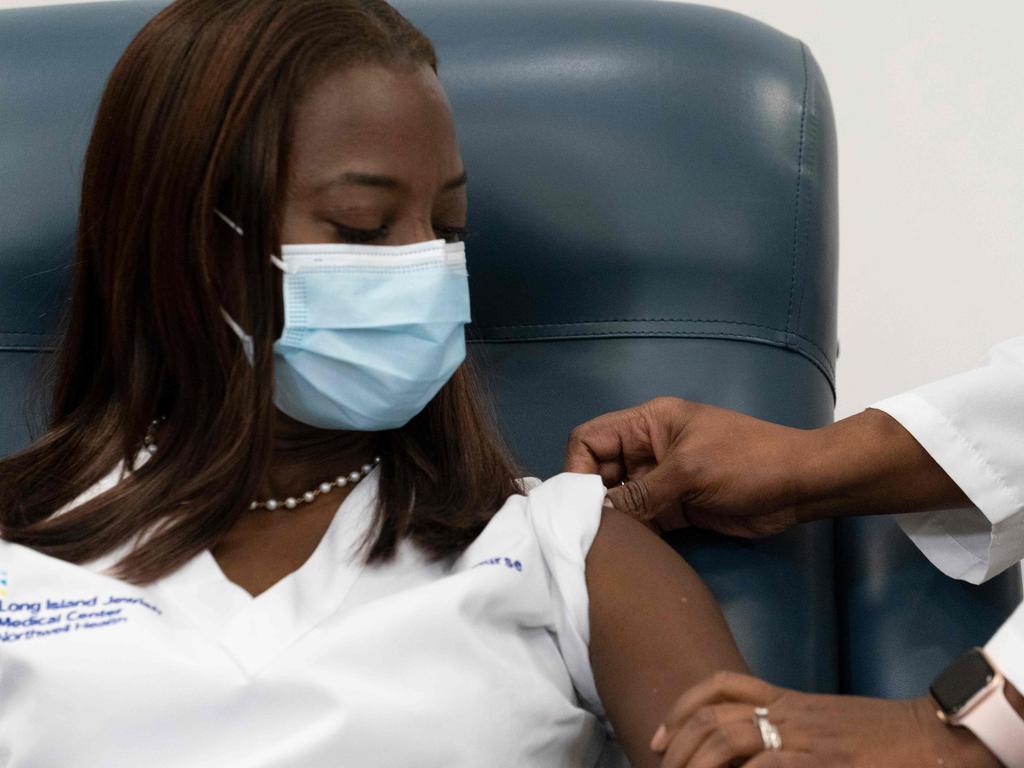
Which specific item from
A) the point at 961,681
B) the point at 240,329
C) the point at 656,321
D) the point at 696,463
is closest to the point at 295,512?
the point at 240,329

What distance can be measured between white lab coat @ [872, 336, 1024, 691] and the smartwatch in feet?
1.00

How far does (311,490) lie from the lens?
1.48 metres

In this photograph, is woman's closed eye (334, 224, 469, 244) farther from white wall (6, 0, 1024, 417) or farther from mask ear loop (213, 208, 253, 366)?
white wall (6, 0, 1024, 417)

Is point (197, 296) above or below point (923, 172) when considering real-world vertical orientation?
above

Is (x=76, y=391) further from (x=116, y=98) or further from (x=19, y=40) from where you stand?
(x=19, y=40)

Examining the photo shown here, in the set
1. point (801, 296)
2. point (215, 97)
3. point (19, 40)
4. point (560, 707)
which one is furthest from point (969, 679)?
point (19, 40)

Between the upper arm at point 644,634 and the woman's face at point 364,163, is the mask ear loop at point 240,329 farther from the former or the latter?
the upper arm at point 644,634

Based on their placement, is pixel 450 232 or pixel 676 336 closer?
pixel 450 232

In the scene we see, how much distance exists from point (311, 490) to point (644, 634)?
379 mm

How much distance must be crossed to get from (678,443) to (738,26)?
587 mm

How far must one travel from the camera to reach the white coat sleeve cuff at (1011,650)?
124 cm

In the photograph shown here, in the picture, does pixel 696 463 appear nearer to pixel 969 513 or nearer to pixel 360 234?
pixel 969 513

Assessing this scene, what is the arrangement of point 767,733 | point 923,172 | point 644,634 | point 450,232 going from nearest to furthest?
1. point 767,733
2. point 644,634
3. point 450,232
4. point 923,172

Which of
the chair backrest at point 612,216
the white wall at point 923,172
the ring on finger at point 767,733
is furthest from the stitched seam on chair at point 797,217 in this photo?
the white wall at point 923,172
